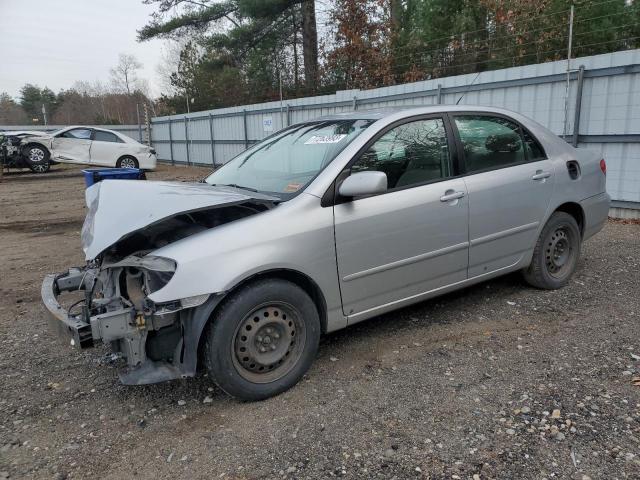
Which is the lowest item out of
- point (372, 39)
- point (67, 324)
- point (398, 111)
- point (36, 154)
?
point (67, 324)

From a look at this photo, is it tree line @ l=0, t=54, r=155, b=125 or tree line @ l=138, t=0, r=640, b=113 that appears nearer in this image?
tree line @ l=138, t=0, r=640, b=113

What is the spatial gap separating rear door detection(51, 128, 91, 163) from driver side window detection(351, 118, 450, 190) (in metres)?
16.4

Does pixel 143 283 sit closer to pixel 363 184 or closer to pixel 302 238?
pixel 302 238

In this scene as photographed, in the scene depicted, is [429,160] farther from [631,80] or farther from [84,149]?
[84,149]

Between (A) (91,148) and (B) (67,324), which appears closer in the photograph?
(B) (67,324)

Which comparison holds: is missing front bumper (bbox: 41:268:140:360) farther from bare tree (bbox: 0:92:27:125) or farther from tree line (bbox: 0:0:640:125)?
bare tree (bbox: 0:92:27:125)

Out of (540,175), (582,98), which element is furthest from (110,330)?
(582,98)

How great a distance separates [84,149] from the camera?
17547 millimetres

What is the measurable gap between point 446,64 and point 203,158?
10.6 meters

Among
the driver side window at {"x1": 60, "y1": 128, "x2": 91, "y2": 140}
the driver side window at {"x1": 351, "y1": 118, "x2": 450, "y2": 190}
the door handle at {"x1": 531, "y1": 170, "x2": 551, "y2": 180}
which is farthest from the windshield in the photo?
the driver side window at {"x1": 60, "y1": 128, "x2": 91, "y2": 140}

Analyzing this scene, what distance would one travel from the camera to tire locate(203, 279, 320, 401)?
2.80m

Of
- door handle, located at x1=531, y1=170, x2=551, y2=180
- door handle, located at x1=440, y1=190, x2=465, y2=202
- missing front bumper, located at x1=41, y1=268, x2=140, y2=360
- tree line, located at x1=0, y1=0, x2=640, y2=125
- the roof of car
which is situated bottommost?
missing front bumper, located at x1=41, y1=268, x2=140, y2=360

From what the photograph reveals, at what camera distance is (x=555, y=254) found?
4.61m

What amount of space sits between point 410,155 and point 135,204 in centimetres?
190
